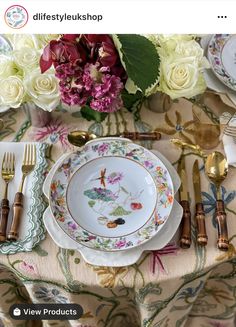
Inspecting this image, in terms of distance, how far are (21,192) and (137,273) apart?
18cm

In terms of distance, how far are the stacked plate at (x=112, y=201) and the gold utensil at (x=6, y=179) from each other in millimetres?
51

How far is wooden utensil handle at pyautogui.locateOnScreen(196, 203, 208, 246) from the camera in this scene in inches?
20.5

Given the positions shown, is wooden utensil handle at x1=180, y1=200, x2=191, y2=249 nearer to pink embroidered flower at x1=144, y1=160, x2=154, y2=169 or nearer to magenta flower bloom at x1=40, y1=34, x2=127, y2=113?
pink embroidered flower at x1=144, y1=160, x2=154, y2=169


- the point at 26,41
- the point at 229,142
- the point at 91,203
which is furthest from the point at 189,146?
the point at 26,41

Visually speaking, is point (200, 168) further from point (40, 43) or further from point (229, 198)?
point (40, 43)

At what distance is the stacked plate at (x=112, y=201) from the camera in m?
0.52

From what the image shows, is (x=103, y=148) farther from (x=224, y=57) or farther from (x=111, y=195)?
(x=224, y=57)

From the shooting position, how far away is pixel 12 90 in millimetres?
570

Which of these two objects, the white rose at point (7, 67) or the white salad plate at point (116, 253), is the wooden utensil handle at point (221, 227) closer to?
the white salad plate at point (116, 253)

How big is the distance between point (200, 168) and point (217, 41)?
235 millimetres
